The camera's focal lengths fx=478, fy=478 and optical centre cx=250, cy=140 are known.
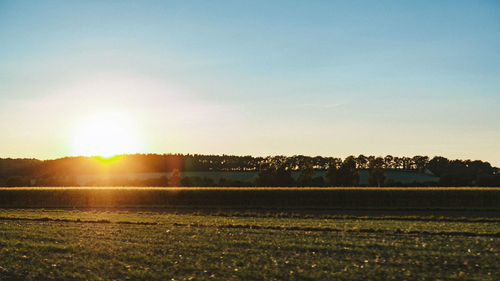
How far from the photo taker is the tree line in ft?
313

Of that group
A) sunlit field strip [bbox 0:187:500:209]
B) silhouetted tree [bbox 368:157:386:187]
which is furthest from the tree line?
sunlit field strip [bbox 0:187:500:209]

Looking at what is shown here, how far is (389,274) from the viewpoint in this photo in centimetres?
1375

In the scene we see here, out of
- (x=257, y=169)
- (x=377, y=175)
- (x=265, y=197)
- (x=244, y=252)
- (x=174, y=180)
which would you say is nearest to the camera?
(x=244, y=252)

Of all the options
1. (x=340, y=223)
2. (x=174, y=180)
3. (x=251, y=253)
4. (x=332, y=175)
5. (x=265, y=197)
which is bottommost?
(x=340, y=223)

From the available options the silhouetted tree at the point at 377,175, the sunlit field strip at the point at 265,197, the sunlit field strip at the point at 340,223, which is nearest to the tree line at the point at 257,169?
the silhouetted tree at the point at 377,175

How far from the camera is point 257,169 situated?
13388 centimetres

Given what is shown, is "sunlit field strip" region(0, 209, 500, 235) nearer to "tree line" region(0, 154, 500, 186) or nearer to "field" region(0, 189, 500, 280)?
"field" region(0, 189, 500, 280)

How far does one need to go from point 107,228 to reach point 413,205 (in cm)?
3464

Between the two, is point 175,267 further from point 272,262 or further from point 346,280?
point 346,280

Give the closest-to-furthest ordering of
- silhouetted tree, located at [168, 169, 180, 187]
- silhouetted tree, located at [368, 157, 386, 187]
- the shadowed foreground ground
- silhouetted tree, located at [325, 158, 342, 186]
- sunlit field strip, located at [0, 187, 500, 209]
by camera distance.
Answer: the shadowed foreground ground → sunlit field strip, located at [0, 187, 500, 209] → silhouetted tree, located at [325, 158, 342, 186] → silhouetted tree, located at [168, 169, 180, 187] → silhouetted tree, located at [368, 157, 386, 187]

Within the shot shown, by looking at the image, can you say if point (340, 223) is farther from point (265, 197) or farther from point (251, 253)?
point (265, 197)

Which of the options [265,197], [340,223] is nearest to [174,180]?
[265,197]

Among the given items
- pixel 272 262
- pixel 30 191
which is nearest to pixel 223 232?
pixel 272 262

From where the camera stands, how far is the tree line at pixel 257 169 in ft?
313
